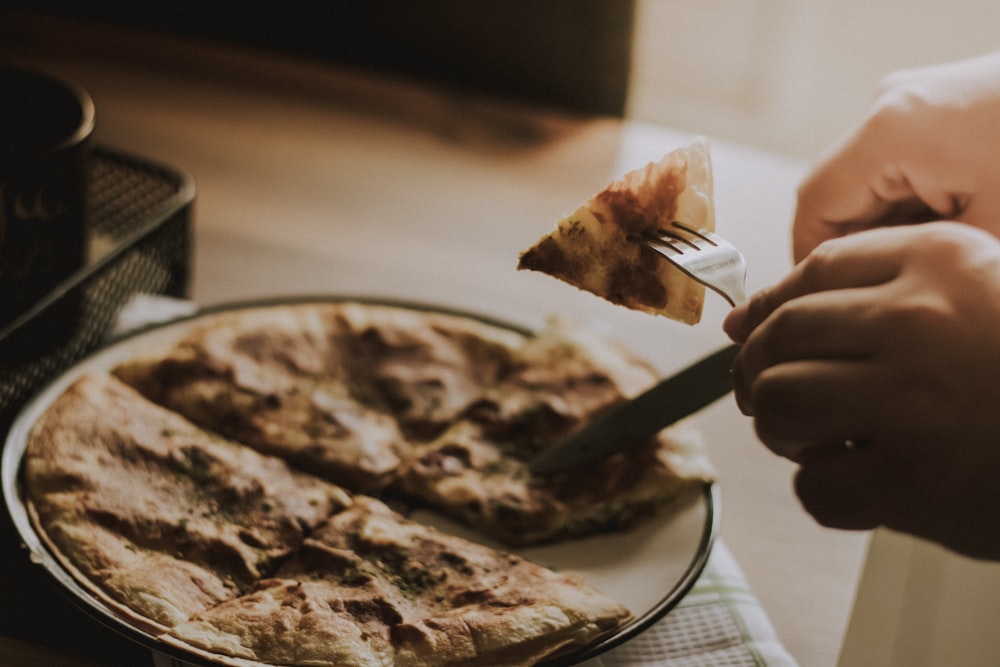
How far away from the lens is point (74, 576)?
0.85 m

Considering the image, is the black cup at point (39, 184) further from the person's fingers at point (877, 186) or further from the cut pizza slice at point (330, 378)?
the person's fingers at point (877, 186)

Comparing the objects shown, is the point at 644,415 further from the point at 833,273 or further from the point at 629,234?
the point at 833,273

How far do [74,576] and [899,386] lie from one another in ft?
2.07

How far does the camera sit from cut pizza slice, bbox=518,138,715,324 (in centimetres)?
87

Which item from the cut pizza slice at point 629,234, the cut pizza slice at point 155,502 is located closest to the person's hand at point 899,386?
the cut pizza slice at point 629,234

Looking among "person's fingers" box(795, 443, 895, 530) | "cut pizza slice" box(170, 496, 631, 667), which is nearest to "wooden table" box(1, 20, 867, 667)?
"cut pizza slice" box(170, 496, 631, 667)

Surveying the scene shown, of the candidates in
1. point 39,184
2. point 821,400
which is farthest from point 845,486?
point 39,184

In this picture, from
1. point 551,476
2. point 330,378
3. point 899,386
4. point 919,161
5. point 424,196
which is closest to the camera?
point 899,386

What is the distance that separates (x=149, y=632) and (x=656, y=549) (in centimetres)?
44

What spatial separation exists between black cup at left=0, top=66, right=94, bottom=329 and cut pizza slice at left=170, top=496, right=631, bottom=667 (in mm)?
390

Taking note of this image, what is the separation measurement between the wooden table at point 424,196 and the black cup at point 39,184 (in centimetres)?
34

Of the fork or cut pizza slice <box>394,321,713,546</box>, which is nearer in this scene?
the fork

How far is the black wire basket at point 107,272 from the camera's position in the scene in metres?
1.05

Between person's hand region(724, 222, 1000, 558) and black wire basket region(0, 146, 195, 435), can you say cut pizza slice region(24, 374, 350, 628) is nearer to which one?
black wire basket region(0, 146, 195, 435)
